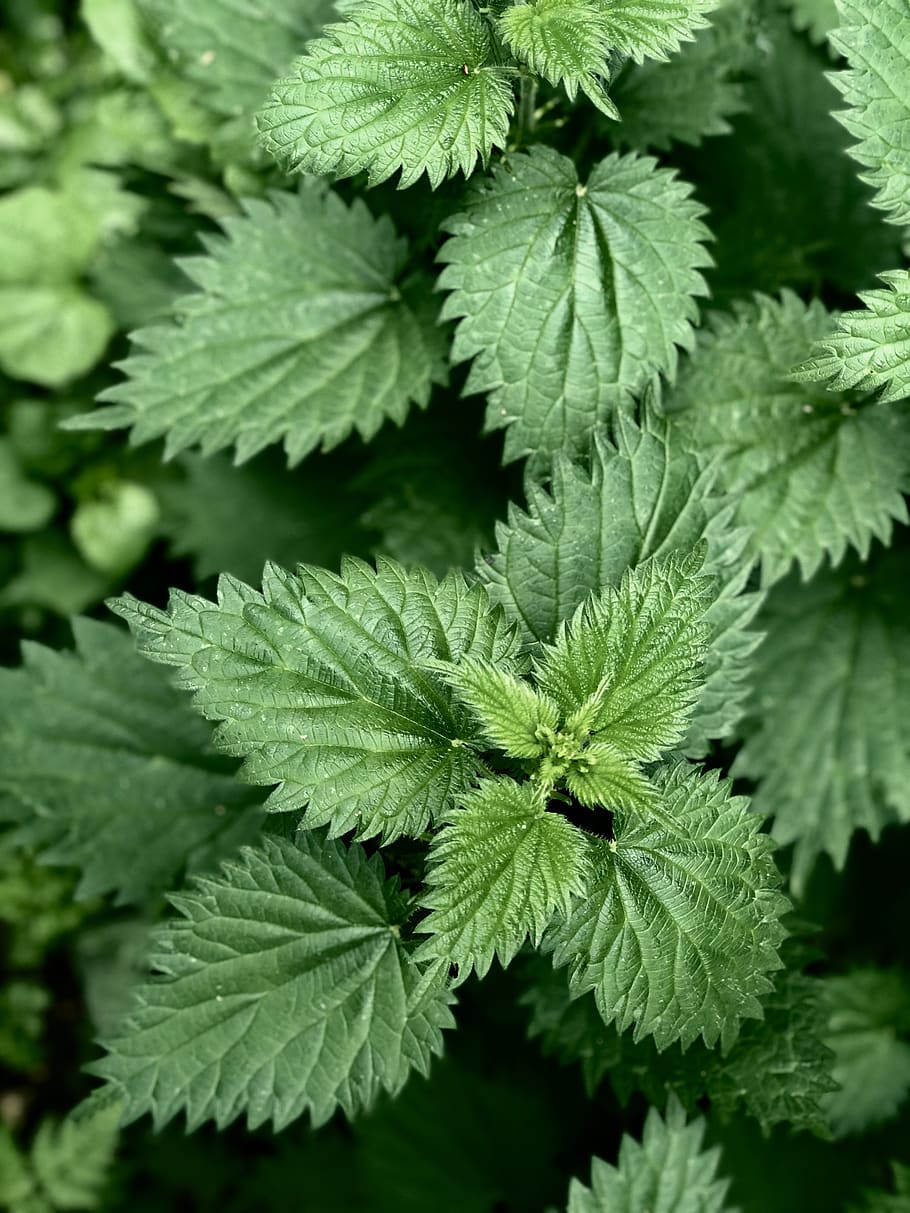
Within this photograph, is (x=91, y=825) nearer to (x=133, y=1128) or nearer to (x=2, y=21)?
(x=133, y=1128)

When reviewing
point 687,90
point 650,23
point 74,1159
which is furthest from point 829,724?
point 74,1159

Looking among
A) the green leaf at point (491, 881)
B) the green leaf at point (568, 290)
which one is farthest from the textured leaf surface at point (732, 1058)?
the green leaf at point (568, 290)

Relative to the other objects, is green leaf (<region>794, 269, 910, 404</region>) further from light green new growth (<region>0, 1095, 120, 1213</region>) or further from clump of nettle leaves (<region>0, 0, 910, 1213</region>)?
light green new growth (<region>0, 1095, 120, 1213</region>)

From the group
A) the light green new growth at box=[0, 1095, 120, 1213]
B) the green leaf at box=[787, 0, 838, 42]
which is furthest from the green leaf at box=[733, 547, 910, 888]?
the light green new growth at box=[0, 1095, 120, 1213]

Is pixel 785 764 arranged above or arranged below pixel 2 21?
above

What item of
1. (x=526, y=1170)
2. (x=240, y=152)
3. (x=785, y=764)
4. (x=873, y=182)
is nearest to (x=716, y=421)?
(x=873, y=182)
